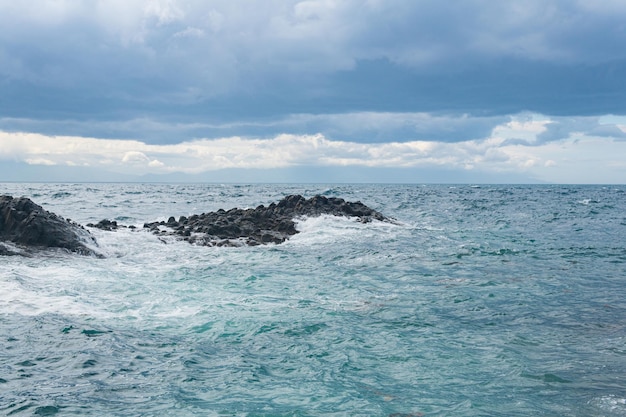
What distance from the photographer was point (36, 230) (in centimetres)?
2136

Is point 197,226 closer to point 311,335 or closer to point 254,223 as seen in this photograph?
point 254,223

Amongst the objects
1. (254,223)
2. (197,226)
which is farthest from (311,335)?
(197,226)

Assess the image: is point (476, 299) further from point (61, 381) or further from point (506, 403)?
point (61, 381)

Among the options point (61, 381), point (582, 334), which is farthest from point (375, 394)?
point (582, 334)

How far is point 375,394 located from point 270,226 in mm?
23108

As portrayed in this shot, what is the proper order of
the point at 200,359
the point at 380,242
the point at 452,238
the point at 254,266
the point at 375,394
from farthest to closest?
the point at 452,238
the point at 380,242
the point at 254,266
the point at 200,359
the point at 375,394

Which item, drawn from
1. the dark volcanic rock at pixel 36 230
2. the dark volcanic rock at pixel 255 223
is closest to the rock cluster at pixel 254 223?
the dark volcanic rock at pixel 255 223

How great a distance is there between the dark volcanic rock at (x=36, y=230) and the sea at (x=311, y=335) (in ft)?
2.70

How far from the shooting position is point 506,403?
7750 mm

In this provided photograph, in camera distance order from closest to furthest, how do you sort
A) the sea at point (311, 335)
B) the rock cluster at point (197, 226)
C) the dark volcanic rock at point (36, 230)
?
the sea at point (311, 335) < the dark volcanic rock at point (36, 230) < the rock cluster at point (197, 226)

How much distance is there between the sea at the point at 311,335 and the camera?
7.79 meters

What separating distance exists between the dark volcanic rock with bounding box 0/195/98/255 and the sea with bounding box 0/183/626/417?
2.70 ft

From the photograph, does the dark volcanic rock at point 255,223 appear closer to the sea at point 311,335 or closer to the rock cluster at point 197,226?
the rock cluster at point 197,226

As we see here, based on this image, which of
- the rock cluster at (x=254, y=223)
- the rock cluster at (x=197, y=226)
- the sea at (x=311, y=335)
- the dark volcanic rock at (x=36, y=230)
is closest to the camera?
the sea at (x=311, y=335)
